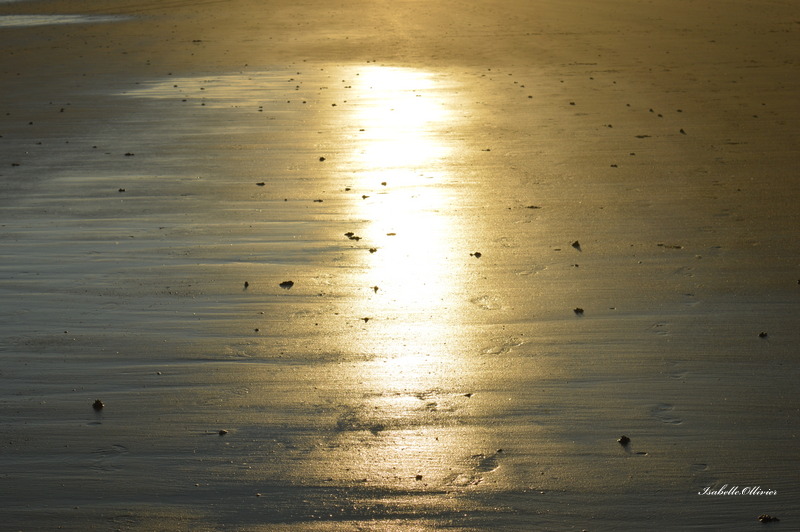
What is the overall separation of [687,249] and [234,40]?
14878 millimetres

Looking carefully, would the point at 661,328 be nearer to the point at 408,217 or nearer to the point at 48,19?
the point at 408,217

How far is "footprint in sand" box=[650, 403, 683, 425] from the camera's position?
4.35m

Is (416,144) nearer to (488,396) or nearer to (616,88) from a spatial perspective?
(616,88)

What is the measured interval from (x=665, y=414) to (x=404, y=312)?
1702 millimetres

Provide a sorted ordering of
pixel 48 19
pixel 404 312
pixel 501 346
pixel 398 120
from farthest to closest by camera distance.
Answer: pixel 48 19 → pixel 398 120 → pixel 404 312 → pixel 501 346

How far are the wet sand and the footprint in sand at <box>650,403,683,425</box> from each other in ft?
0.05

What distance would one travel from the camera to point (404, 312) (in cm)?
562

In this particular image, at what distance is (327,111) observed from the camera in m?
11.9

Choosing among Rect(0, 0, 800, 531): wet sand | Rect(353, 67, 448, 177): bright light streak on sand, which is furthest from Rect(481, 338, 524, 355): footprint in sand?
Rect(353, 67, 448, 177): bright light streak on sand

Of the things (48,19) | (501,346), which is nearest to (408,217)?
(501,346)

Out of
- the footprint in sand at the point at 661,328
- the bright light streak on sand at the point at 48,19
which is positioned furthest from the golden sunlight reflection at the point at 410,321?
the bright light streak on sand at the point at 48,19

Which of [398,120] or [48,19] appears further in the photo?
[48,19]

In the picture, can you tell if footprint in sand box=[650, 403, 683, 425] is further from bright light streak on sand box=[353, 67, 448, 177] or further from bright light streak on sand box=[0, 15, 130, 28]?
bright light streak on sand box=[0, 15, 130, 28]

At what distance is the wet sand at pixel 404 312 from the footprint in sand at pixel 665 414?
0.6 inches
